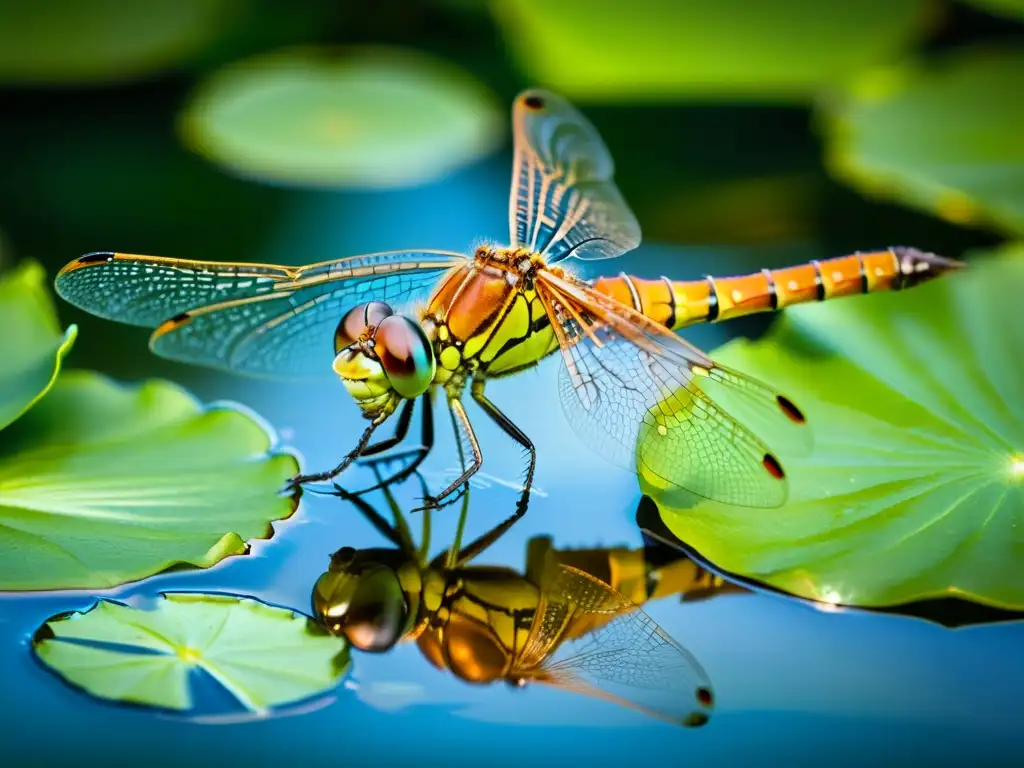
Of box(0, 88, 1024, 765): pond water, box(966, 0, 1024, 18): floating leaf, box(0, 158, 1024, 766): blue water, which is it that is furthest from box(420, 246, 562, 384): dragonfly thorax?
box(966, 0, 1024, 18): floating leaf

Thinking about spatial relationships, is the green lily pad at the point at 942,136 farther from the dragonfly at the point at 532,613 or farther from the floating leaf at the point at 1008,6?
the dragonfly at the point at 532,613

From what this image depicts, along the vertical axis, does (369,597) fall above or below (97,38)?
below

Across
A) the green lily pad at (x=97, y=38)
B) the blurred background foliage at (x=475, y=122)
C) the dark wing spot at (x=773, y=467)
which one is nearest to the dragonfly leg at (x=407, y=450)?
the dark wing spot at (x=773, y=467)

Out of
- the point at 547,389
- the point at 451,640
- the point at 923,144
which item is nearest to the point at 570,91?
the point at 923,144

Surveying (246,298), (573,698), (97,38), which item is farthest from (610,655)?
(97,38)

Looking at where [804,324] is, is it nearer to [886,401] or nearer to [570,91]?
[886,401]

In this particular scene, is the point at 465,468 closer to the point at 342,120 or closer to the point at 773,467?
the point at 773,467
